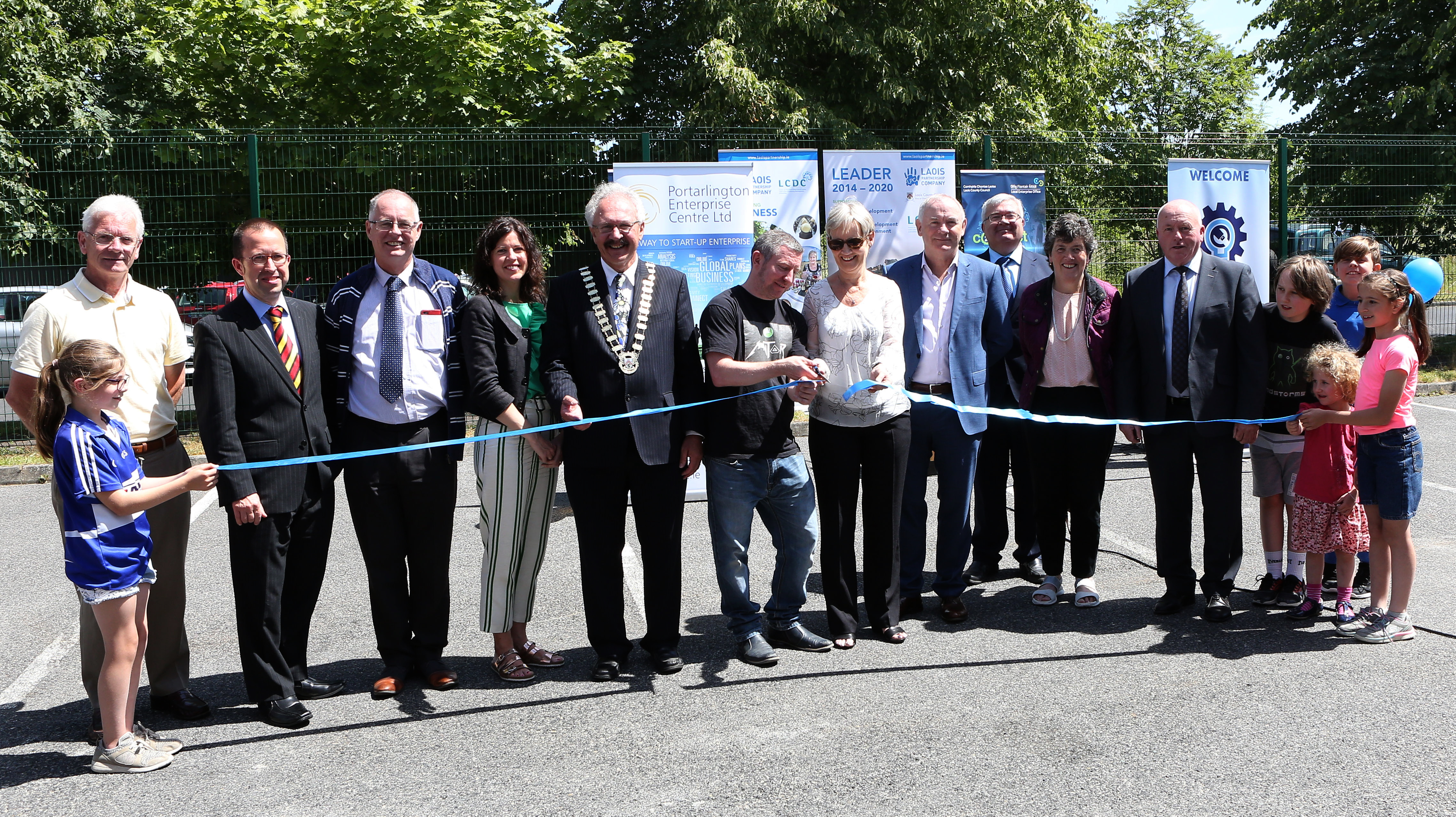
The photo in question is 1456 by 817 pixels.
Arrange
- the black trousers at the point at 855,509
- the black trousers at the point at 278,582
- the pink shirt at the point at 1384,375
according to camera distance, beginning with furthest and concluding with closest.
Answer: the black trousers at the point at 855,509
the pink shirt at the point at 1384,375
the black trousers at the point at 278,582

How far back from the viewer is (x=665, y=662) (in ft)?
14.9

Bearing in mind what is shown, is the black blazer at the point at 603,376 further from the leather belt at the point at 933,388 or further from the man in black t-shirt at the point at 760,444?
the leather belt at the point at 933,388

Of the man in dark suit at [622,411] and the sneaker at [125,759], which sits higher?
the man in dark suit at [622,411]

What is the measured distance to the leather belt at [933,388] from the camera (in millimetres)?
5184

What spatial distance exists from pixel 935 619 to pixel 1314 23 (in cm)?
1981

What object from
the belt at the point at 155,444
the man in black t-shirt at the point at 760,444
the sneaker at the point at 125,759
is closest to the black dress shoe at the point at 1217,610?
the man in black t-shirt at the point at 760,444

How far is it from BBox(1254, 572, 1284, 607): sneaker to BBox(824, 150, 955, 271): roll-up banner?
16.9 feet

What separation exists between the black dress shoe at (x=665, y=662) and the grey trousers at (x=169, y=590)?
1854 mm

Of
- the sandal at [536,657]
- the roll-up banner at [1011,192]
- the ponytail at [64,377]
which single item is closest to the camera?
the ponytail at [64,377]

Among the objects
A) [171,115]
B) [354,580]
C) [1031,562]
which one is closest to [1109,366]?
[1031,562]

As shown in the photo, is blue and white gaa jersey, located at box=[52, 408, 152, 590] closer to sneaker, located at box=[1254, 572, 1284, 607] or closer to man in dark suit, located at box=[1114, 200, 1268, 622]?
man in dark suit, located at box=[1114, 200, 1268, 622]

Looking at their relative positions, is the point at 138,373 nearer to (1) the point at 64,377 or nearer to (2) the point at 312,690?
(1) the point at 64,377

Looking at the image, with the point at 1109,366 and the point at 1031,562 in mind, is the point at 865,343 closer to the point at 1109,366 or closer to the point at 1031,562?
the point at 1109,366

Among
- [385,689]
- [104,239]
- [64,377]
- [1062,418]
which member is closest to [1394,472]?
[1062,418]
